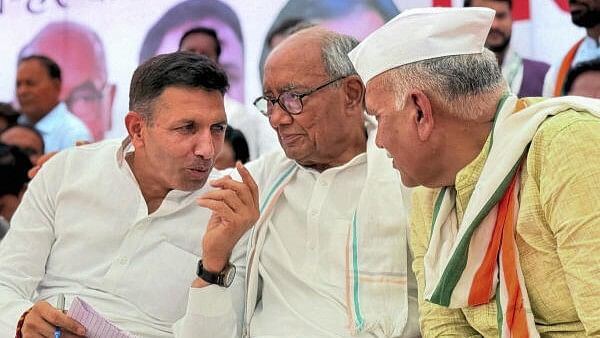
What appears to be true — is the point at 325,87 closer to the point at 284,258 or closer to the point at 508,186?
the point at 284,258

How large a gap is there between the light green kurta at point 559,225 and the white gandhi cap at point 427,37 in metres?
0.29

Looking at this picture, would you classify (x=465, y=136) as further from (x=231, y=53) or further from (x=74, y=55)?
(x=74, y=55)

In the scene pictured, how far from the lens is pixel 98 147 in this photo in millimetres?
3010

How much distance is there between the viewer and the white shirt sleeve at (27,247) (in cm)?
267

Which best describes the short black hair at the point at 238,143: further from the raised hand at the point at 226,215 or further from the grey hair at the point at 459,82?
the grey hair at the point at 459,82

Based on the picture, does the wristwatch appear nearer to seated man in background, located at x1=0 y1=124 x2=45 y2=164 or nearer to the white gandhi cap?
the white gandhi cap

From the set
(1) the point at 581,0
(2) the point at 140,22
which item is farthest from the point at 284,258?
(2) the point at 140,22

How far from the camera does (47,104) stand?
4.71 meters

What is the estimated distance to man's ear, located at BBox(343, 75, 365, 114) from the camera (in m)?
2.87

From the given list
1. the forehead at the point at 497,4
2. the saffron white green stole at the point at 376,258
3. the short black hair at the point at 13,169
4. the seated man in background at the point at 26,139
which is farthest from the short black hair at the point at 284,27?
the short black hair at the point at 13,169

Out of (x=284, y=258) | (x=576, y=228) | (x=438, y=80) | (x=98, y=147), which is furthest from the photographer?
(x=98, y=147)

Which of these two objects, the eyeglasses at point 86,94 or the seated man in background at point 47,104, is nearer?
the eyeglasses at point 86,94

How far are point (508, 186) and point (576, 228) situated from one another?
9.1 inches

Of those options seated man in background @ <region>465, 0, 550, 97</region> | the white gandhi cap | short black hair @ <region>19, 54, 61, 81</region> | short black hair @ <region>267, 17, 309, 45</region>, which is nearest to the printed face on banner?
short black hair @ <region>267, 17, 309, 45</region>
